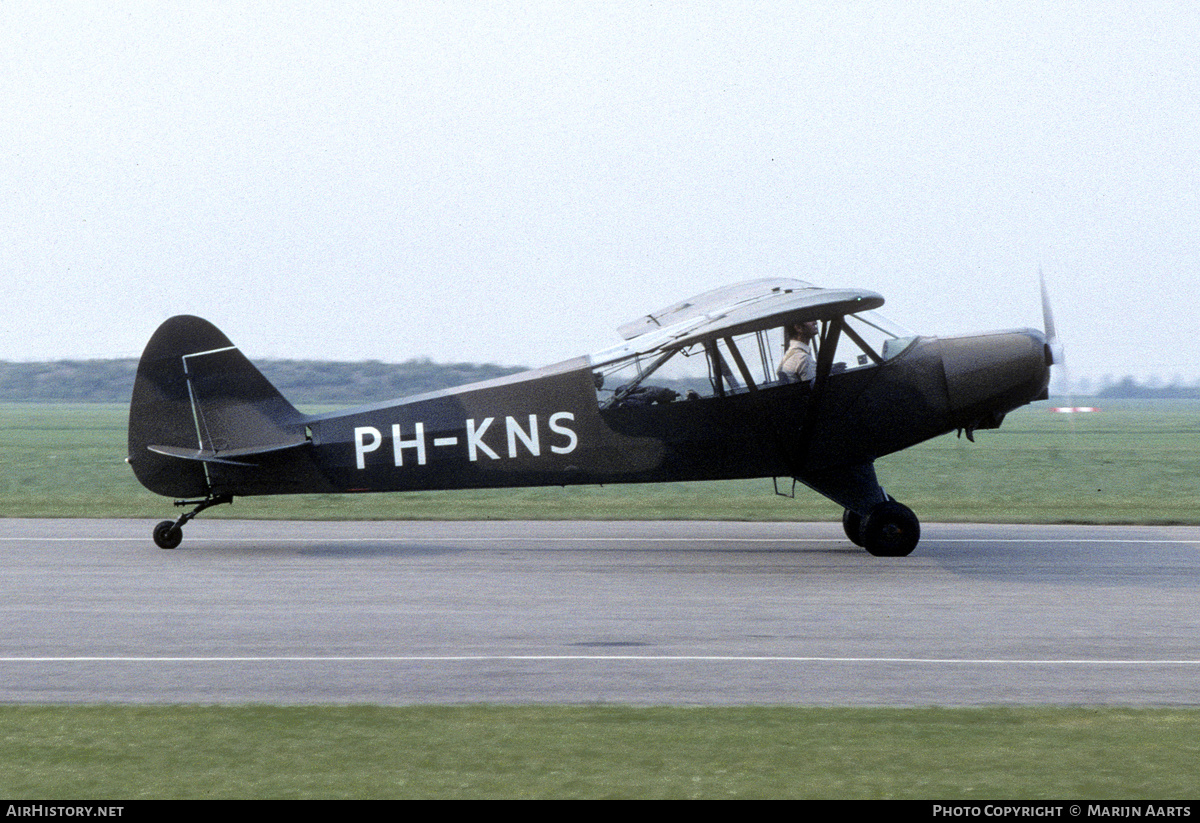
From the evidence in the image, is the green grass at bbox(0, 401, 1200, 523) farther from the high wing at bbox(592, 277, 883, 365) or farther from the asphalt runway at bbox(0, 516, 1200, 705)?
the high wing at bbox(592, 277, 883, 365)

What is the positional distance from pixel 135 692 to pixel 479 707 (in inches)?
83.8

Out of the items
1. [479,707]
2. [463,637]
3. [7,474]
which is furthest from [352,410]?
[7,474]

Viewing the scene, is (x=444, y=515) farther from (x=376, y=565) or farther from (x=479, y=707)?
(x=479, y=707)

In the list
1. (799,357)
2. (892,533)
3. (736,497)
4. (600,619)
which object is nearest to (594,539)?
(799,357)

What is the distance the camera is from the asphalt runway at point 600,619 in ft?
25.2

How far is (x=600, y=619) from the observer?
1023 cm

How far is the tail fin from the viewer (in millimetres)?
14875

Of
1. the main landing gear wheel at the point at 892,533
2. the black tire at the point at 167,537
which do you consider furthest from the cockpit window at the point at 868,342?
the black tire at the point at 167,537

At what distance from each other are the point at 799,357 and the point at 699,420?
4.47 ft

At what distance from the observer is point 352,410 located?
15.1 metres

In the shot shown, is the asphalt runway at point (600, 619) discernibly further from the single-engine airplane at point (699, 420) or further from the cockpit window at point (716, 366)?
the cockpit window at point (716, 366)

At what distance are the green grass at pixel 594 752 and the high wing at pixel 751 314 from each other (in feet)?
23.6
